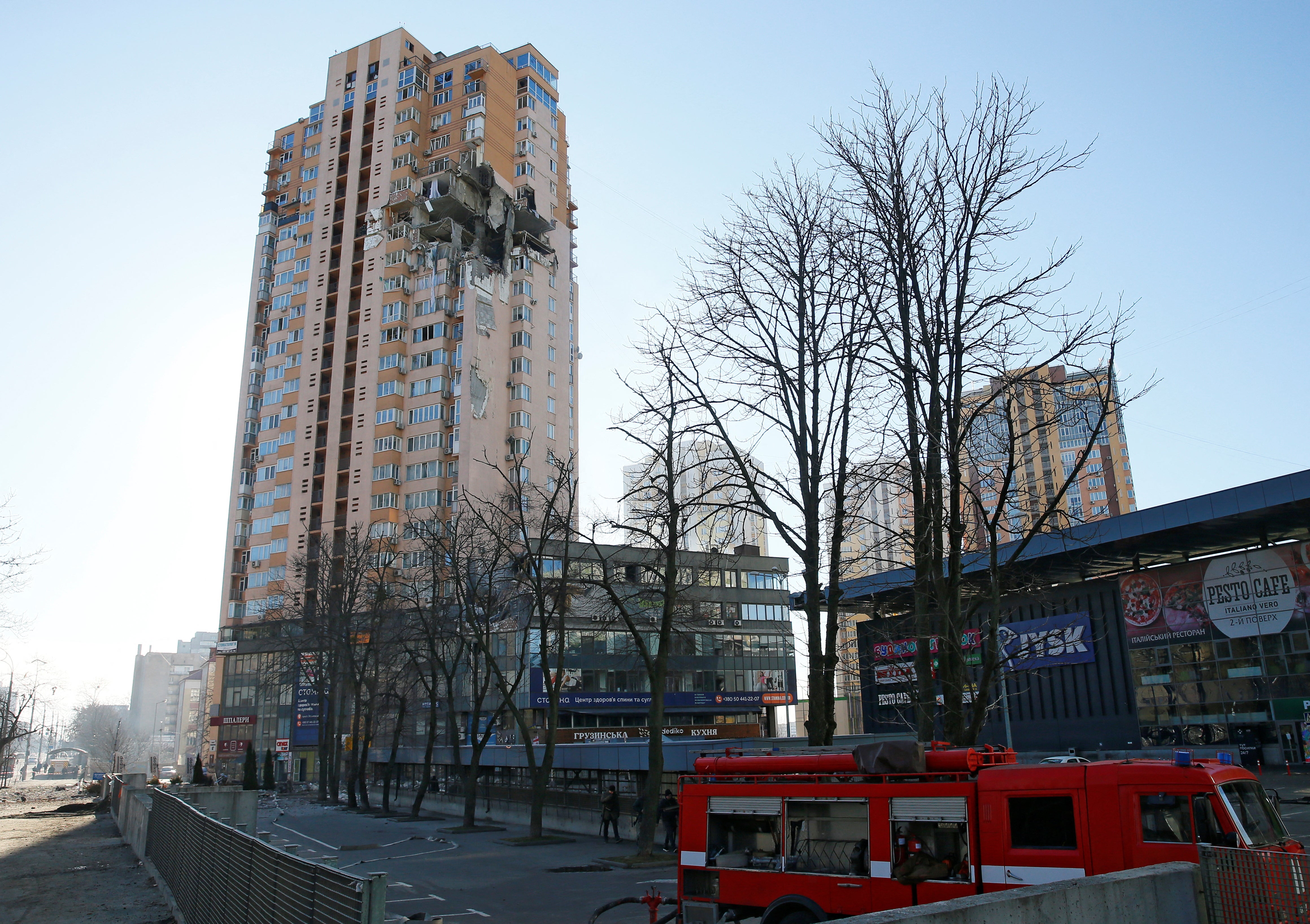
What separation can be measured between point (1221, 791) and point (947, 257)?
7.20 metres

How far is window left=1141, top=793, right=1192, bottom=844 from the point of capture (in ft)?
26.2

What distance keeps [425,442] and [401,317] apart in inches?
468

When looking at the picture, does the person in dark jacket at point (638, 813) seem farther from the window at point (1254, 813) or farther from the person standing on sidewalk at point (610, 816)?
the window at point (1254, 813)

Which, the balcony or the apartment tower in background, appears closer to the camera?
the apartment tower in background

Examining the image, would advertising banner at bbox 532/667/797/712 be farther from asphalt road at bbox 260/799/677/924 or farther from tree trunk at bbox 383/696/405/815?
asphalt road at bbox 260/799/677/924

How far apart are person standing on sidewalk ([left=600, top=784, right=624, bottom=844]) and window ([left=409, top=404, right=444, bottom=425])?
47881mm

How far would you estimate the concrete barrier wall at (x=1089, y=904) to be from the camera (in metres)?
4.52

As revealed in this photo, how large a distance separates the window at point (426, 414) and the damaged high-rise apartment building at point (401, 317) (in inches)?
5.4

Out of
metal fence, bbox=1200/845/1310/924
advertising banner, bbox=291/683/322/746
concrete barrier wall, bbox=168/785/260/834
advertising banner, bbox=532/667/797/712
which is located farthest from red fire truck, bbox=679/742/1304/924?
advertising banner, bbox=291/683/322/746

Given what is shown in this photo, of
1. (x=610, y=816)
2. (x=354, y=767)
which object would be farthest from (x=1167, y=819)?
(x=354, y=767)

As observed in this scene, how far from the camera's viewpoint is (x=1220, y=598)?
129ft

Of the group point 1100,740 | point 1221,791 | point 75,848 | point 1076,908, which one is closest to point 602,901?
point 1221,791

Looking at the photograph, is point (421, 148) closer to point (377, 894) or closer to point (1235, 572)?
point (1235, 572)

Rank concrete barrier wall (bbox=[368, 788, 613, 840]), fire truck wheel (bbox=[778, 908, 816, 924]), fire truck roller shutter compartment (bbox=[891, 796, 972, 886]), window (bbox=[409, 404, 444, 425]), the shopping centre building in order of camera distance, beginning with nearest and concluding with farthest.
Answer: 1. fire truck roller shutter compartment (bbox=[891, 796, 972, 886])
2. fire truck wheel (bbox=[778, 908, 816, 924])
3. concrete barrier wall (bbox=[368, 788, 613, 840])
4. the shopping centre building
5. window (bbox=[409, 404, 444, 425])
